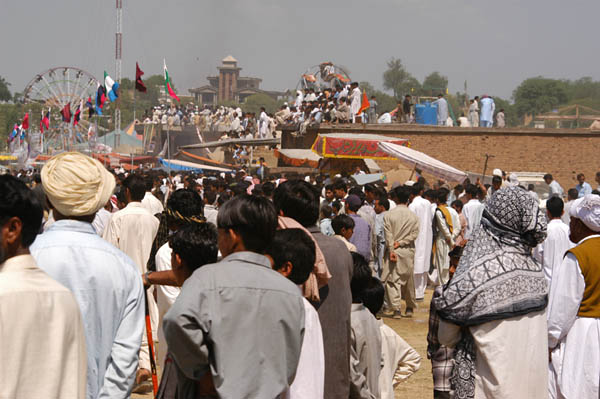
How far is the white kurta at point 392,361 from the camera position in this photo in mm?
4734

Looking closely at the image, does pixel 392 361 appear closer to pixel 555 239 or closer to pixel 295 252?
pixel 295 252

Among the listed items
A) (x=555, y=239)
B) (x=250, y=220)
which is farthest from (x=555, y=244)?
(x=250, y=220)

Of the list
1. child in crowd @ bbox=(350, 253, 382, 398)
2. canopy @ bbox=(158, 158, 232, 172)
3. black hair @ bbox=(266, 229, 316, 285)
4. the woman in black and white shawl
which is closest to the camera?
black hair @ bbox=(266, 229, 316, 285)

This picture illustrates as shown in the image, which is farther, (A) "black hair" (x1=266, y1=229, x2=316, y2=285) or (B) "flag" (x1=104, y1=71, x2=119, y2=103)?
(B) "flag" (x1=104, y1=71, x2=119, y2=103)

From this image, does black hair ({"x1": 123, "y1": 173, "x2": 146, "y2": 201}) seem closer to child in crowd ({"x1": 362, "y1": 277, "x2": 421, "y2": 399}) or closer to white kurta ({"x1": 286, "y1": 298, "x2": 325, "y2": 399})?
child in crowd ({"x1": 362, "y1": 277, "x2": 421, "y2": 399})

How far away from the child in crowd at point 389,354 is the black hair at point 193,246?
5.21ft

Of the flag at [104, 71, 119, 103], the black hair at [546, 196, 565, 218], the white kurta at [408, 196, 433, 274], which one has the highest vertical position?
the flag at [104, 71, 119, 103]

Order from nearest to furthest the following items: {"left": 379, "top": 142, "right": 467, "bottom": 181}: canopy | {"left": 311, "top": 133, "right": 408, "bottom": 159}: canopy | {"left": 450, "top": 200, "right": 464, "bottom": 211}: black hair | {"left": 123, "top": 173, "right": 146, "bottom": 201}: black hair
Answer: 1. {"left": 123, "top": 173, "right": 146, "bottom": 201}: black hair
2. {"left": 450, "top": 200, "right": 464, "bottom": 211}: black hair
3. {"left": 379, "top": 142, "right": 467, "bottom": 181}: canopy
4. {"left": 311, "top": 133, "right": 408, "bottom": 159}: canopy

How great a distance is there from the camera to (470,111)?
28672 mm

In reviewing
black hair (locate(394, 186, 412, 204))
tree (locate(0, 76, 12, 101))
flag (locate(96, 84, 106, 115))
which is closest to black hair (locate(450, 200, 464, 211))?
black hair (locate(394, 186, 412, 204))

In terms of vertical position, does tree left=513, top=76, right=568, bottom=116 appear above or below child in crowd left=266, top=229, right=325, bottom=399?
above

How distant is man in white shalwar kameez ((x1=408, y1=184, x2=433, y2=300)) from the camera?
11.4 meters

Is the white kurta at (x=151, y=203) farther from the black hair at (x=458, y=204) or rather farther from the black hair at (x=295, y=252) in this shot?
the black hair at (x=295, y=252)

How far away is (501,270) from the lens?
3.53 metres
